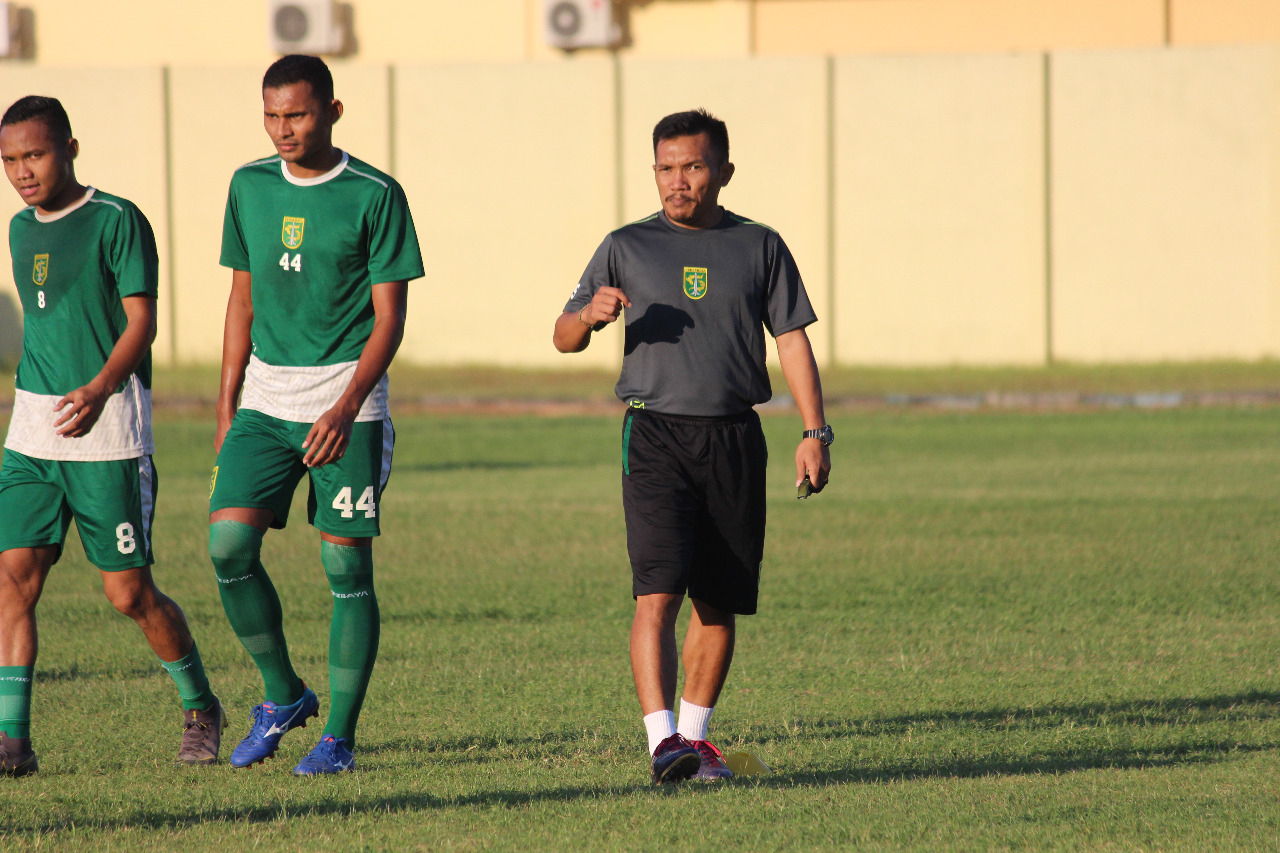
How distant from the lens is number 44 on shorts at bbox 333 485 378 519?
5.38 meters

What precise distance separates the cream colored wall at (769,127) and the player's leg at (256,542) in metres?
21.6

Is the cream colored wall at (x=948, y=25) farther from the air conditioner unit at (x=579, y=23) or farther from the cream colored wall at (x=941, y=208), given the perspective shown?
the air conditioner unit at (x=579, y=23)

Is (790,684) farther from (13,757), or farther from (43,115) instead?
(43,115)

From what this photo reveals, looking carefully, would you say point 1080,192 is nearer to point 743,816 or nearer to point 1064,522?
point 1064,522

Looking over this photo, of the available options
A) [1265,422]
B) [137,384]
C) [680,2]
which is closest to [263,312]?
[137,384]

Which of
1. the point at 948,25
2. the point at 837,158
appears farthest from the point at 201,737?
the point at 948,25

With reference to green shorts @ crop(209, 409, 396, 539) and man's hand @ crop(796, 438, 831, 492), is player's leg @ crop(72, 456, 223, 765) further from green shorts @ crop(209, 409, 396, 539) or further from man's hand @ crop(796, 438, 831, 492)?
man's hand @ crop(796, 438, 831, 492)

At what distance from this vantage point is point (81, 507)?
5.55m

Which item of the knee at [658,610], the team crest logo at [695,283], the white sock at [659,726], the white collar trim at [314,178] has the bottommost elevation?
the white sock at [659,726]

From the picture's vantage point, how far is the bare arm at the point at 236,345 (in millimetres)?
5578

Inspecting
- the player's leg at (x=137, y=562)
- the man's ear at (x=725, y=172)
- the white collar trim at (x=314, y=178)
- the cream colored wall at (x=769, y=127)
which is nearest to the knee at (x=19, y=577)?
the player's leg at (x=137, y=562)

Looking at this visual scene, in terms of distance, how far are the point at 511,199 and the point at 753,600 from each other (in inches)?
887

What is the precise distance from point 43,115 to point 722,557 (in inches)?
100

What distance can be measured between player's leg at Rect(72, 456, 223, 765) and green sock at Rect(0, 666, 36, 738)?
364 millimetres
